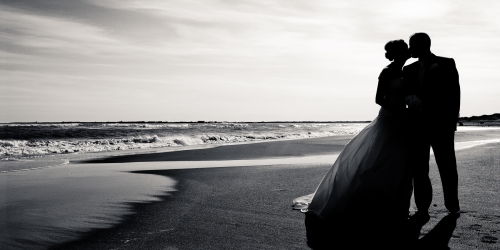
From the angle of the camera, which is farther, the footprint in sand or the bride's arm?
the bride's arm

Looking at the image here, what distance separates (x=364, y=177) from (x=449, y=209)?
126 cm

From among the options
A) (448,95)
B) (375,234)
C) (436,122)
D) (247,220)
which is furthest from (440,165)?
(247,220)

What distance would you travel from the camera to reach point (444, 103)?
16.3 ft

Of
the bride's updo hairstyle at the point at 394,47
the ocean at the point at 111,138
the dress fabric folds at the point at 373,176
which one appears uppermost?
the bride's updo hairstyle at the point at 394,47

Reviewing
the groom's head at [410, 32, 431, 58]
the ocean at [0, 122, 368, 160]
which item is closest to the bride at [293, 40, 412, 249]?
the groom's head at [410, 32, 431, 58]

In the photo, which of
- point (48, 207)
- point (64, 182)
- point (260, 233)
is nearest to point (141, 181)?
point (64, 182)

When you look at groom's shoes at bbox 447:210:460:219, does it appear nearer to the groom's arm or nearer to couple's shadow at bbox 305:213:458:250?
couple's shadow at bbox 305:213:458:250

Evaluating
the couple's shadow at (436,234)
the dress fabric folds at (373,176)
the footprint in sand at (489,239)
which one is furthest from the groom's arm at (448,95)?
the footprint in sand at (489,239)

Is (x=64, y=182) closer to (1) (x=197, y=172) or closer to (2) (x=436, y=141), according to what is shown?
(1) (x=197, y=172)

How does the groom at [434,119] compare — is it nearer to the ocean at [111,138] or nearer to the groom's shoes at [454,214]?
the groom's shoes at [454,214]

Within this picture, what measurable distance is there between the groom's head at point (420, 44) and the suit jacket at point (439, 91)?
108 millimetres

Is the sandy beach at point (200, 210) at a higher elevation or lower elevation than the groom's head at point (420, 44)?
lower

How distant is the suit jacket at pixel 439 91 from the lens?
4922 mm

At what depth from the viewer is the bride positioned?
442 cm
